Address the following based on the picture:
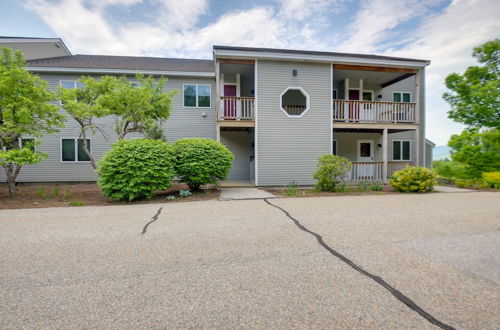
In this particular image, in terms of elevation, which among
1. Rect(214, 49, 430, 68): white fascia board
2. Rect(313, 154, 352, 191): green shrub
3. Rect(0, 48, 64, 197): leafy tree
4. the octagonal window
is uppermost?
Rect(214, 49, 430, 68): white fascia board

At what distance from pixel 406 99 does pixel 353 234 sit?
14.4m

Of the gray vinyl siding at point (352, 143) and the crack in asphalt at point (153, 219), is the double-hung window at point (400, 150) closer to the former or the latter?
the gray vinyl siding at point (352, 143)

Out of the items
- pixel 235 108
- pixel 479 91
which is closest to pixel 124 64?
pixel 235 108

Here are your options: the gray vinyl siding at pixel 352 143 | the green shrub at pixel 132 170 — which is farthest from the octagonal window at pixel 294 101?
the green shrub at pixel 132 170

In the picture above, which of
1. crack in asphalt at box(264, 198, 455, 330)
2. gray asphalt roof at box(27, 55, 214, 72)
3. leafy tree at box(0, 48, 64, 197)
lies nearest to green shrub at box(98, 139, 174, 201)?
leafy tree at box(0, 48, 64, 197)

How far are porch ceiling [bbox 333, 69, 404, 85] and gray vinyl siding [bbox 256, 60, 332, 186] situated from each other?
1.70 metres

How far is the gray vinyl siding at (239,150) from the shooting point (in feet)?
41.4

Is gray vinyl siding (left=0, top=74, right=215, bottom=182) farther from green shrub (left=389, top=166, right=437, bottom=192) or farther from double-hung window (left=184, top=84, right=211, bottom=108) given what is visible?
green shrub (left=389, top=166, right=437, bottom=192)

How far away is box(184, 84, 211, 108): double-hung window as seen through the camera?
1241 cm

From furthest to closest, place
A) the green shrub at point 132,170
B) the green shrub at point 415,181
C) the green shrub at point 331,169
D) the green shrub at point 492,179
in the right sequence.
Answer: the green shrub at point 492,179
the green shrub at point 415,181
the green shrub at point 331,169
the green shrub at point 132,170

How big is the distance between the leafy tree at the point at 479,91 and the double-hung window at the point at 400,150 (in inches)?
104

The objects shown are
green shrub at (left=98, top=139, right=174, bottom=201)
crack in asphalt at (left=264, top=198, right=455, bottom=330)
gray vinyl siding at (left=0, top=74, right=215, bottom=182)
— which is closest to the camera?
crack in asphalt at (left=264, top=198, right=455, bottom=330)

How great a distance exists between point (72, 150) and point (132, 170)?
7.60m

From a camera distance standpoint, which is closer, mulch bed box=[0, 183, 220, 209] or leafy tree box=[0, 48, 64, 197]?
mulch bed box=[0, 183, 220, 209]
